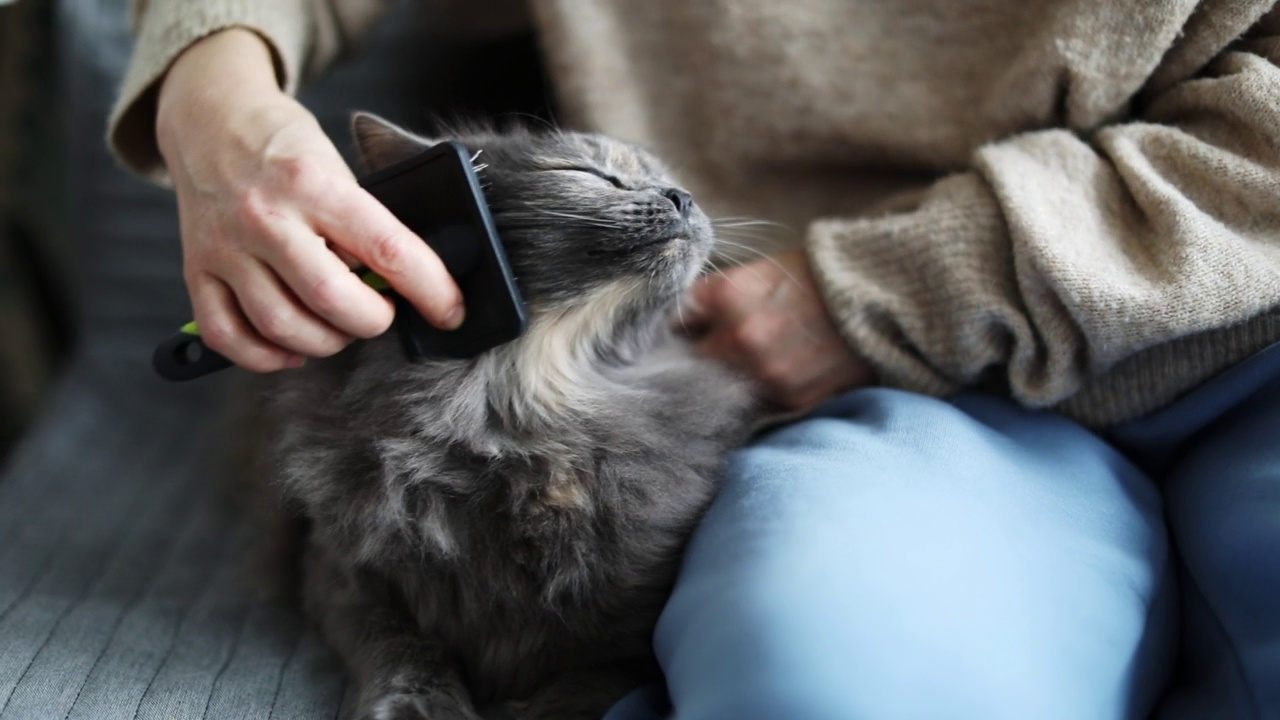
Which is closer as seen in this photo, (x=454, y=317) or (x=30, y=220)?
(x=454, y=317)

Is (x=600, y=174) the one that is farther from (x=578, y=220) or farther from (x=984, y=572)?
(x=984, y=572)

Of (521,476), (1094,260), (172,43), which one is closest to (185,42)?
(172,43)

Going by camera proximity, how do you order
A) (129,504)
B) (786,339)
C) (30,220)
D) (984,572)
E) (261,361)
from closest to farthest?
(984,572)
(261,361)
(786,339)
(129,504)
(30,220)

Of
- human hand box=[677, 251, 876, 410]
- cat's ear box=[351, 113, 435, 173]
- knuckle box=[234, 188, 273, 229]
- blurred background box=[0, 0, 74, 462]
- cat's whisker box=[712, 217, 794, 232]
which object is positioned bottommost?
blurred background box=[0, 0, 74, 462]

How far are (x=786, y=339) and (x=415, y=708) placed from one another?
62cm

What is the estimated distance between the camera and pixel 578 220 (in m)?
0.97

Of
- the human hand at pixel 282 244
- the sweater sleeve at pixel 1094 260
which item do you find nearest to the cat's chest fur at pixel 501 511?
the human hand at pixel 282 244

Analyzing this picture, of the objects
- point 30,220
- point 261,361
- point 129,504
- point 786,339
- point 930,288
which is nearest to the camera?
point 261,361

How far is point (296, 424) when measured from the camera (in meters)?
1.02

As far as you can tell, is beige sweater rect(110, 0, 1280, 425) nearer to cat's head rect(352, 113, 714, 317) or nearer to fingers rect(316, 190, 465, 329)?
cat's head rect(352, 113, 714, 317)

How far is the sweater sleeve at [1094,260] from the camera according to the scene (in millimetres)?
932

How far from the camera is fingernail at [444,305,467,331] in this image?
0.90 metres

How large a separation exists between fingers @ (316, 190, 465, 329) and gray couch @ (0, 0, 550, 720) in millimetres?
478

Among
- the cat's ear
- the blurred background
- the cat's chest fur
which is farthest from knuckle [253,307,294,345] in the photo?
the blurred background
